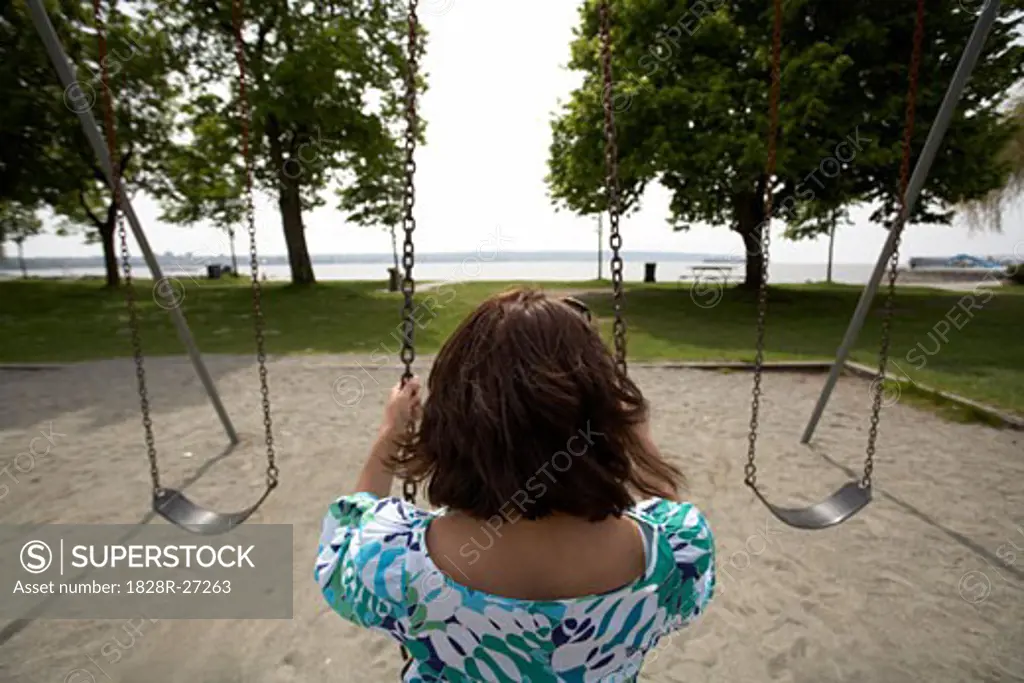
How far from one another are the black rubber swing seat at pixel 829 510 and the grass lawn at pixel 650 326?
12.3 feet

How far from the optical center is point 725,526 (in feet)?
10.9

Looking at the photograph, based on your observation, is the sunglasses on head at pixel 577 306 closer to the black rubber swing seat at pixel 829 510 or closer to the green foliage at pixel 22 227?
the black rubber swing seat at pixel 829 510

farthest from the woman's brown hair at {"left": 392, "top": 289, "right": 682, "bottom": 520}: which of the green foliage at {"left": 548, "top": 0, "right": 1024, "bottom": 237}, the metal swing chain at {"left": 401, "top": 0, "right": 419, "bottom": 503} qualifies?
the green foliage at {"left": 548, "top": 0, "right": 1024, "bottom": 237}

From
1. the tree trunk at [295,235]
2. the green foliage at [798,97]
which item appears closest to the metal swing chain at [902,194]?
the green foliage at [798,97]

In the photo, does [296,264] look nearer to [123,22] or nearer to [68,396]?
[123,22]

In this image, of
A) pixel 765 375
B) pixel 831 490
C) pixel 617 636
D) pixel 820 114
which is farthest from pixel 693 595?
pixel 820 114

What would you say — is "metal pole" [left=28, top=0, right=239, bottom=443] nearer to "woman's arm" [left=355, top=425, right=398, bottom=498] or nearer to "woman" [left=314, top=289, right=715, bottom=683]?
"woman's arm" [left=355, top=425, right=398, bottom=498]

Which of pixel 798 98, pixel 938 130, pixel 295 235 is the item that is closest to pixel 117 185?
pixel 938 130

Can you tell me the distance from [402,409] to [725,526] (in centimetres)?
282

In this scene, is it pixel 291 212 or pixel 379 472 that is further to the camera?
pixel 291 212

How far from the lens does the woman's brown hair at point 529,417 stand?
808 millimetres

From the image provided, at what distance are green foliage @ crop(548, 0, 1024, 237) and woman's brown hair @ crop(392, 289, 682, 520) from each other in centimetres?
1095

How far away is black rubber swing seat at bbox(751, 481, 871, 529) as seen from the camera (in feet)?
9.11

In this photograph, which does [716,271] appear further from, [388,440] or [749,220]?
[388,440]
